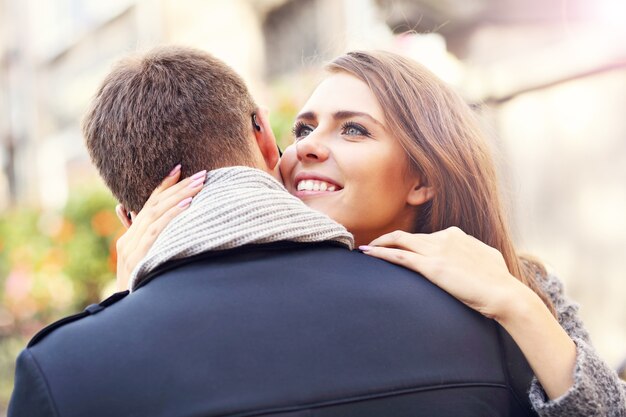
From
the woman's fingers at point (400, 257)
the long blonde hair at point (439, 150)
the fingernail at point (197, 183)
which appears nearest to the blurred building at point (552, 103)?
the long blonde hair at point (439, 150)

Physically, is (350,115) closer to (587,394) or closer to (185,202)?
(185,202)

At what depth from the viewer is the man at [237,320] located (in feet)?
5.06

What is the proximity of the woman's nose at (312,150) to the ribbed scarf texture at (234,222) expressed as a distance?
25.9 inches

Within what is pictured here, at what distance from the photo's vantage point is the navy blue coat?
5.01 ft

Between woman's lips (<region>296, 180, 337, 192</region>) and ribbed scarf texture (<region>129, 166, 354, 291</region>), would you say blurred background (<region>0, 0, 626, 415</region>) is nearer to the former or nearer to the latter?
woman's lips (<region>296, 180, 337, 192</region>)

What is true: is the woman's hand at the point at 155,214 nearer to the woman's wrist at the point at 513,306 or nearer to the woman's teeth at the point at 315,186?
the woman's teeth at the point at 315,186

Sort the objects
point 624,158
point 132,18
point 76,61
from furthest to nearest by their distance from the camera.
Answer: point 76,61
point 132,18
point 624,158

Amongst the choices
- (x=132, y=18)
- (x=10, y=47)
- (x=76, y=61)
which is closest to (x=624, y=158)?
(x=132, y=18)

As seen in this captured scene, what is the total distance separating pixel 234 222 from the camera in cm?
174

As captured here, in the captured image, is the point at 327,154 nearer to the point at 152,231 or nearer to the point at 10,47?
the point at 152,231

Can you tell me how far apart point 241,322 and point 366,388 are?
0.30 metres

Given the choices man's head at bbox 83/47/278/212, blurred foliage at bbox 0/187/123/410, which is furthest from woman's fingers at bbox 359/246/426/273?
blurred foliage at bbox 0/187/123/410

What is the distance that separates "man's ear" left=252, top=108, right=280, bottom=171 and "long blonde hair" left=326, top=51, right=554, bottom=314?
53 centimetres

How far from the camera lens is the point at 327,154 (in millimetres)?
2545
